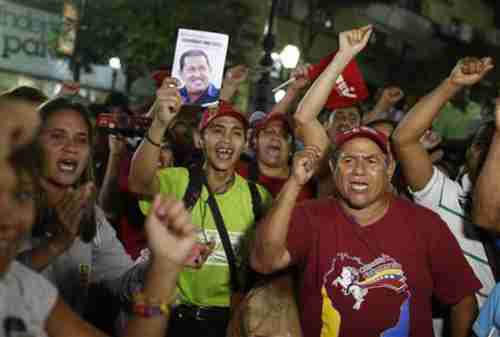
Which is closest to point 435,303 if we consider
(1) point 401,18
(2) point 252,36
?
(2) point 252,36

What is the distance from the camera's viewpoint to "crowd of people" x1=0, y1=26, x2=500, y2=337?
1840 mm

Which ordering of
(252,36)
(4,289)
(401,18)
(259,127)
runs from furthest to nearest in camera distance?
(401,18)
(252,36)
(259,127)
(4,289)

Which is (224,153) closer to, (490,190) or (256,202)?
(256,202)

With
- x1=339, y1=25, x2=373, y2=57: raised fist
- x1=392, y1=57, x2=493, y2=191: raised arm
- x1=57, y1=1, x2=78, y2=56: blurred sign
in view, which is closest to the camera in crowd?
x1=339, y1=25, x2=373, y2=57: raised fist

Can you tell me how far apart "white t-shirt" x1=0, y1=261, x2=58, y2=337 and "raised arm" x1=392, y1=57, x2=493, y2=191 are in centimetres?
237

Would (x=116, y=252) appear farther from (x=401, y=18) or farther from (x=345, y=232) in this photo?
(x=401, y=18)

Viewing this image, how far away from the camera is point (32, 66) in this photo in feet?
62.3

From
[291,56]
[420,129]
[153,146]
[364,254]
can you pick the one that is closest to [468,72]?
[420,129]

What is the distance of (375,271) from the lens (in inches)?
116

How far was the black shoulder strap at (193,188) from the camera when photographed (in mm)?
3635

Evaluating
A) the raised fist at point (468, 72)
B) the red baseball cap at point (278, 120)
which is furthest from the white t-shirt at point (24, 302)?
the red baseball cap at point (278, 120)

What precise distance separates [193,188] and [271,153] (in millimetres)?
1365

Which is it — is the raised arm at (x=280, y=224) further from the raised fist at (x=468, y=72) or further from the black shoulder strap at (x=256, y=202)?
the raised fist at (x=468, y=72)

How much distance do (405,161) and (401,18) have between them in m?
30.8
